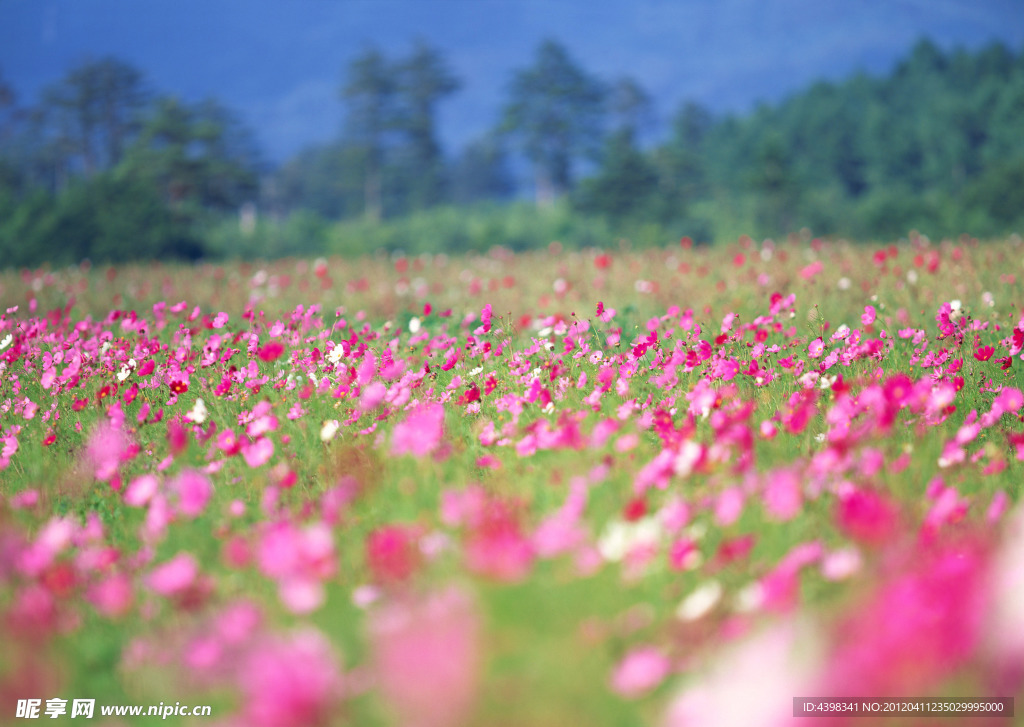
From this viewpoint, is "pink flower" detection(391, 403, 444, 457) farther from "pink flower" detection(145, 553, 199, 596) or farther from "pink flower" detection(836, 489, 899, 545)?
"pink flower" detection(836, 489, 899, 545)

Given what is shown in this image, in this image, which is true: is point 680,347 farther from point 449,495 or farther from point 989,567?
point 989,567

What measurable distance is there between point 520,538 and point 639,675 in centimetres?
34

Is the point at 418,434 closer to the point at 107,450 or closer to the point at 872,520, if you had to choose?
the point at 107,450

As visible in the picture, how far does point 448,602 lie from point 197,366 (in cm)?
336

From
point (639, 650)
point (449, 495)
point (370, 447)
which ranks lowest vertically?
point (639, 650)

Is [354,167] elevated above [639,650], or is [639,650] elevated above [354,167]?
[354,167]

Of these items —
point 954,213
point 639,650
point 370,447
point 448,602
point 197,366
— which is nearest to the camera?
point 448,602

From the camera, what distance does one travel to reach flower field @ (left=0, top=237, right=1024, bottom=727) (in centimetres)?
137

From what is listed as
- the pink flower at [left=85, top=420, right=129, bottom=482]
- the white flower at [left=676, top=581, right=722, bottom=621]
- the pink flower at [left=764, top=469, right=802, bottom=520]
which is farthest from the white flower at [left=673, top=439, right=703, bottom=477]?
the pink flower at [left=85, top=420, right=129, bottom=482]

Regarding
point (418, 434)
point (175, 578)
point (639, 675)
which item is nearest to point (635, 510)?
point (639, 675)

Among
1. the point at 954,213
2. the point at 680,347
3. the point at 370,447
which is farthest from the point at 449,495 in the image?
the point at 954,213

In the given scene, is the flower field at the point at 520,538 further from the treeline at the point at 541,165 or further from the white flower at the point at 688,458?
the treeline at the point at 541,165

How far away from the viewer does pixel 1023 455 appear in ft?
8.67

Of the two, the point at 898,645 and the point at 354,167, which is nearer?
the point at 898,645
